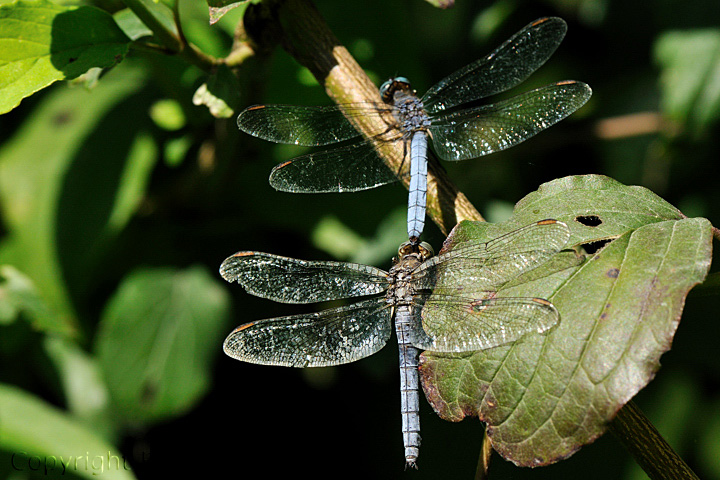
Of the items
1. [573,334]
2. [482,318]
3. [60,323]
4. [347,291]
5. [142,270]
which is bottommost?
[60,323]

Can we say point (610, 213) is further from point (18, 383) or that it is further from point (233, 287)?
point (18, 383)

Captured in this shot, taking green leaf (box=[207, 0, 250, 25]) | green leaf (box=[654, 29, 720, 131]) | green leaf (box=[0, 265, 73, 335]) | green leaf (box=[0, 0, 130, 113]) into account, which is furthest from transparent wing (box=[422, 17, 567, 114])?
green leaf (box=[0, 265, 73, 335])

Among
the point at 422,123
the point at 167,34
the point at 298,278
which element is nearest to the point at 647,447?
the point at 298,278

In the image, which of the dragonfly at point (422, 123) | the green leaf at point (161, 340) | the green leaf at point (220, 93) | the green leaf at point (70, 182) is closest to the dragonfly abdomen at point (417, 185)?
the dragonfly at point (422, 123)

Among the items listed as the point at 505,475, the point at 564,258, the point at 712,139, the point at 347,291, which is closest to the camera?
the point at 564,258

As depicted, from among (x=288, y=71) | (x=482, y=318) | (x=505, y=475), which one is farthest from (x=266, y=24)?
(x=505, y=475)

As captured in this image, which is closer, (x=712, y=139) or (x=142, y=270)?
(x=142, y=270)

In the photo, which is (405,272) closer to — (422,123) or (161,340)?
(422,123)

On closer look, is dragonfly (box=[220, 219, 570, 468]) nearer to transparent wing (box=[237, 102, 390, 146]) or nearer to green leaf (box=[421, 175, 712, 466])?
green leaf (box=[421, 175, 712, 466])
